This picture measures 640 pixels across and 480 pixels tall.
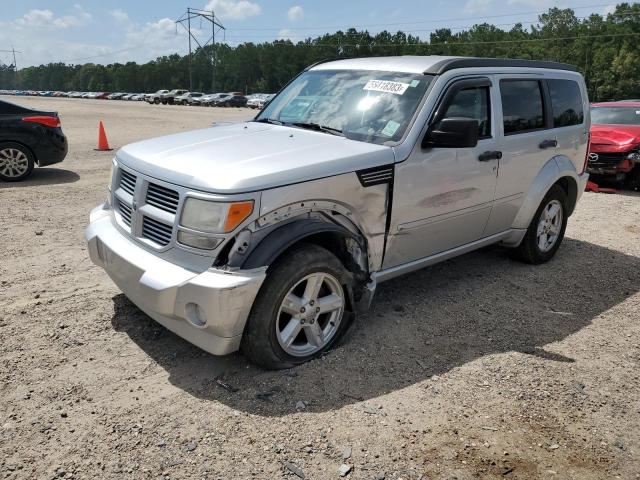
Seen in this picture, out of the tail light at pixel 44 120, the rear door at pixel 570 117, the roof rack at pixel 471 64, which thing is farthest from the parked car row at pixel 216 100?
the roof rack at pixel 471 64

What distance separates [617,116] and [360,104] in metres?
9.19

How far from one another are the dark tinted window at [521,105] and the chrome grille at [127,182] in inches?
124

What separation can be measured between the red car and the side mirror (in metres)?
6.96

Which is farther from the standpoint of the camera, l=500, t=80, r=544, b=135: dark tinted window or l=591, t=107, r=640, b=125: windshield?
l=591, t=107, r=640, b=125: windshield

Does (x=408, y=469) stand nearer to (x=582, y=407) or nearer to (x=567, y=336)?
(x=582, y=407)

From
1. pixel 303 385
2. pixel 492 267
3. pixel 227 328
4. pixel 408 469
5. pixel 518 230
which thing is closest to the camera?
pixel 408 469

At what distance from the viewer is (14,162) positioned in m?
9.34

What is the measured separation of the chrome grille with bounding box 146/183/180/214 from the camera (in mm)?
3336

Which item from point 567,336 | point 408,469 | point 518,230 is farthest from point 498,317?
point 408,469

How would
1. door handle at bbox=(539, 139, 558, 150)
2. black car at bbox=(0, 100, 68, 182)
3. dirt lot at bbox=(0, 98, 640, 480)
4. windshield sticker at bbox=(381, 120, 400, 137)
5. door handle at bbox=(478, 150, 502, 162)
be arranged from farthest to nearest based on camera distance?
black car at bbox=(0, 100, 68, 182), door handle at bbox=(539, 139, 558, 150), door handle at bbox=(478, 150, 502, 162), windshield sticker at bbox=(381, 120, 400, 137), dirt lot at bbox=(0, 98, 640, 480)

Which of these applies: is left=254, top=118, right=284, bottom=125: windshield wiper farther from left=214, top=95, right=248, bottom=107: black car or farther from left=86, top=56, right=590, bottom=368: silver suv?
left=214, top=95, right=248, bottom=107: black car

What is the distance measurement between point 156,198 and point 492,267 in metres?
3.70

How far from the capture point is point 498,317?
14.9 feet

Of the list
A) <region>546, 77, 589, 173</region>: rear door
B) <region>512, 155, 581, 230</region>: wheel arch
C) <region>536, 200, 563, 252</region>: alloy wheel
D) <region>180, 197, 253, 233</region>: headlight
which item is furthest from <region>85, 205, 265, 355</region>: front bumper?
<region>546, 77, 589, 173</region>: rear door
